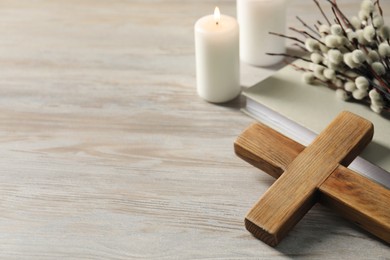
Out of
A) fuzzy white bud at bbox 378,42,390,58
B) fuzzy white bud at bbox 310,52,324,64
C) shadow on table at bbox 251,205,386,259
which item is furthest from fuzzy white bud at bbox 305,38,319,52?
shadow on table at bbox 251,205,386,259

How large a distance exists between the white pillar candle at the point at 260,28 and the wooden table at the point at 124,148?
0.12 ft

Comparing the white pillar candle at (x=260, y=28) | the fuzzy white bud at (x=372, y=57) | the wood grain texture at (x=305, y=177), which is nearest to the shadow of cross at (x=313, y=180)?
the wood grain texture at (x=305, y=177)

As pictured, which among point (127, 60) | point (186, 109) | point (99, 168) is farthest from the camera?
point (127, 60)

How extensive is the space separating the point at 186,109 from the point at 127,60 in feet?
0.65

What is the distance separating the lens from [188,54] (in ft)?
3.93

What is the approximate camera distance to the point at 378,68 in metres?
0.93

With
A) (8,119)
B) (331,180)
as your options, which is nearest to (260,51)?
(331,180)

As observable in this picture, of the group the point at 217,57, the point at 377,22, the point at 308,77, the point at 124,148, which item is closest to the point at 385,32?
the point at 377,22

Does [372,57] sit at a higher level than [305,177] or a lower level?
higher

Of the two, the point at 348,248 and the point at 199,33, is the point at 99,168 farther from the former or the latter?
the point at 348,248

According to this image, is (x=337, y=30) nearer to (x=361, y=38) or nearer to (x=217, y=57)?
(x=361, y=38)

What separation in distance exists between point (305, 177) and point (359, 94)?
0.19 m

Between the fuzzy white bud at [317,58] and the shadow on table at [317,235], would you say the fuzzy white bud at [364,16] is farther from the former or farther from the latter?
the shadow on table at [317,235]

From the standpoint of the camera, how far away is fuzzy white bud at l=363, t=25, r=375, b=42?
0.95 metres
